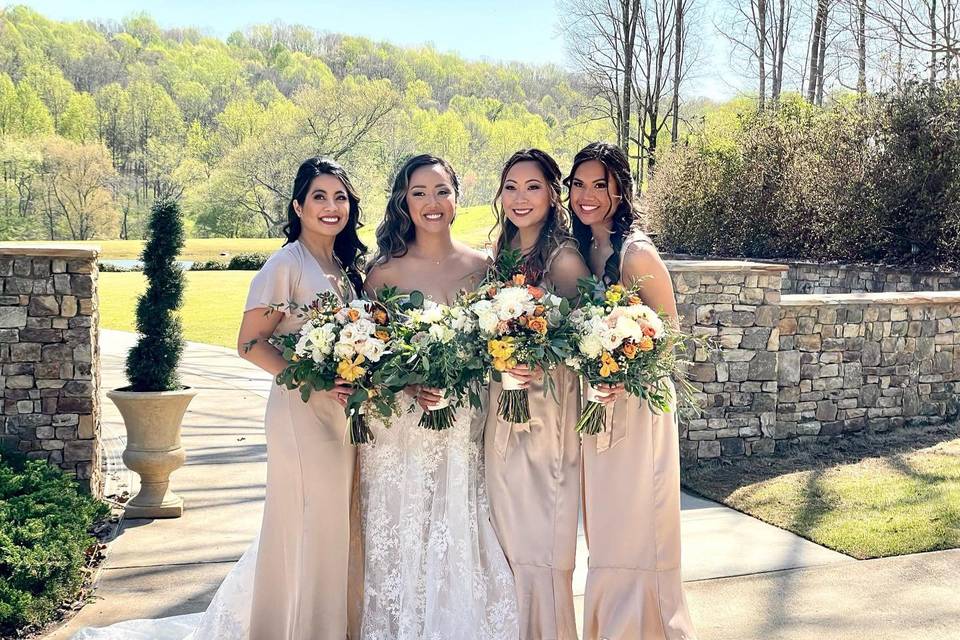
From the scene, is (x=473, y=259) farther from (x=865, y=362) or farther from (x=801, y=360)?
(x=865, y=362)

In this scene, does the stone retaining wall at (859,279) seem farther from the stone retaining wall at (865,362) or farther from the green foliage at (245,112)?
the green foliage at (245,112)

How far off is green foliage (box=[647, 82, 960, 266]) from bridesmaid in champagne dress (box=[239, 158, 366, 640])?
1063cm

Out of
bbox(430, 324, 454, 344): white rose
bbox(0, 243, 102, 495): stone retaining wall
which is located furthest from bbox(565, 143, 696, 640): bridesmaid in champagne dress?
bbox(0, 243, 102, 495): stone retaining wall

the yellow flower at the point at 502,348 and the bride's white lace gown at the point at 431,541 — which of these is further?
the bride's white lace gown at the point at 431,541

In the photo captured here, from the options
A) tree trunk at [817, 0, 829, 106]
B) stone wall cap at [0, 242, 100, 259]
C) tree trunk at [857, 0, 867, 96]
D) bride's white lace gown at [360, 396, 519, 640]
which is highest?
tree trunk at [817, 0, 829, 106]

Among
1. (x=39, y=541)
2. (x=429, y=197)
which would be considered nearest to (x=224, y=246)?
(x=39, y=541)

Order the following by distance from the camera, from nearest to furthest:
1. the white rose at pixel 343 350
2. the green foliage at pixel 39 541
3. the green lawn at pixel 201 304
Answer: the white rose at pixel 343 350 → the green foliage at pixel 39 541 → the green lawn at pixel 201 304

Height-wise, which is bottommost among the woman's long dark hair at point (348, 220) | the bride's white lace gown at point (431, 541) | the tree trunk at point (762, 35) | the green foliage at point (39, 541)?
the green foliage at point (39, 541)

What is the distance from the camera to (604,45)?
104ft

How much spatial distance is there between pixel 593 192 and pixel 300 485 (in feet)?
5.93

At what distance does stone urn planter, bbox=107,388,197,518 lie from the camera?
6199mm

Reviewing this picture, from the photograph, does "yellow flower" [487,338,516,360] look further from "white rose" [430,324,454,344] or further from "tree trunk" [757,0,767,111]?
"tree trunk" [757,0,767,111]

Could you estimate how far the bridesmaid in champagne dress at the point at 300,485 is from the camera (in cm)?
376

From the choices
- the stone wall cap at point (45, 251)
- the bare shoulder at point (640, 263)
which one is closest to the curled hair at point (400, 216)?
the bare shoulder at point (640, 263)
